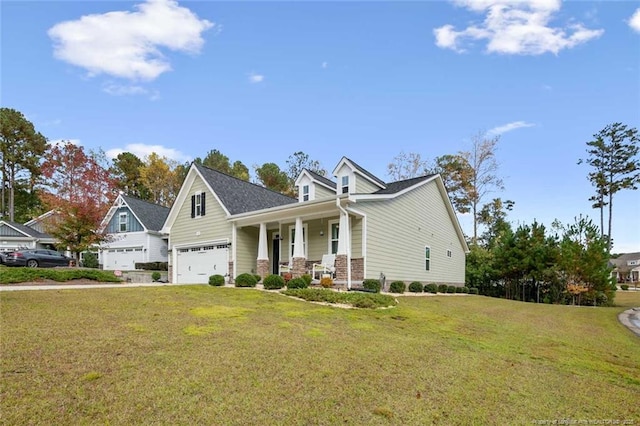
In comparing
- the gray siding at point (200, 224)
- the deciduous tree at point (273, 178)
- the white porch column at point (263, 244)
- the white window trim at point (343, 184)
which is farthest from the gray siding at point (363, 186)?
the deciduous tree at point (273, 178)

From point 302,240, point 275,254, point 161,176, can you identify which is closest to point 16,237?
point 161,176

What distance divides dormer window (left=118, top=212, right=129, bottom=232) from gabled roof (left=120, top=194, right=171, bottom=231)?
1.14 m

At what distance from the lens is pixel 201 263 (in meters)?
20.9

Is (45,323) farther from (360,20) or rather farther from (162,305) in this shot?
(360,20)

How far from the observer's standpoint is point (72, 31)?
12141 millimetres

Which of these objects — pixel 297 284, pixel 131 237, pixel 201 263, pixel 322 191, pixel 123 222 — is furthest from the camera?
pixel 123 222

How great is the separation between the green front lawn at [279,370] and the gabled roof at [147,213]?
77.2 ft

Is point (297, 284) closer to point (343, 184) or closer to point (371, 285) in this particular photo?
point (371, 285)

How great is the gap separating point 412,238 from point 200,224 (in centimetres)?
1159

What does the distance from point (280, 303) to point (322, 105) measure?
46.4 feet

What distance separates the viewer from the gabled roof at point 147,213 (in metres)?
30.7

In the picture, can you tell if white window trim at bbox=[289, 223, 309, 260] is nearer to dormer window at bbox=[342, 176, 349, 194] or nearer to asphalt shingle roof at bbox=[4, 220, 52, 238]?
dormer window at bbox=[342, 176, 349, 194]

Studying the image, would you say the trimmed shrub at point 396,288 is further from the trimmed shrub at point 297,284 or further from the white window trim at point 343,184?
the white window trim at point 343,184

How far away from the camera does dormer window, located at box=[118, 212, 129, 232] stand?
31.4 meters
